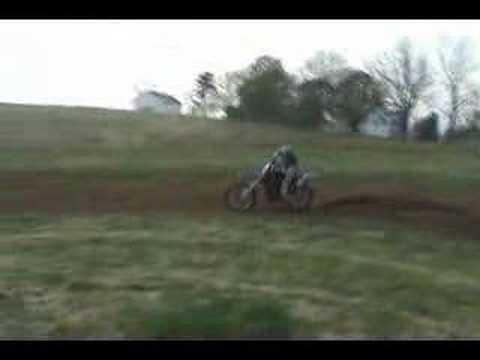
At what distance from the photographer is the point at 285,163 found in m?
10.1

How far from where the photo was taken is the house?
9.93m

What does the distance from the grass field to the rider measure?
0.43 ft

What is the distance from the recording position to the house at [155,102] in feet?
32.6

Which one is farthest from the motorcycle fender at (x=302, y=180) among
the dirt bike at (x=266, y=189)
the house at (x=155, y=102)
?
the house at (x=155, y=102)

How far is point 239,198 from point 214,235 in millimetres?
819

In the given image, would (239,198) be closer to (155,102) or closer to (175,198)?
(175,198)

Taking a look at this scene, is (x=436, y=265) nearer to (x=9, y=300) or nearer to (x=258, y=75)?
(x=258, y=75)

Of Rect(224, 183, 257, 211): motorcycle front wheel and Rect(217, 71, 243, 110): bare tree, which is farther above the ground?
Rect(217, 71, 243, 110): bare tree

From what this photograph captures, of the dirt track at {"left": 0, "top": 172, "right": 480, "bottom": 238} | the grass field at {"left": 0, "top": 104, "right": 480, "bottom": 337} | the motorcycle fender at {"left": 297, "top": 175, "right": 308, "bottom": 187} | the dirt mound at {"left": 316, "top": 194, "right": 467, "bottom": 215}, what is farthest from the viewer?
the motorcycle fender at {"left": 297, "top": 175, "right": 308, "bottom": 187}

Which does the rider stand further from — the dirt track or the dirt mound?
the dirt mound

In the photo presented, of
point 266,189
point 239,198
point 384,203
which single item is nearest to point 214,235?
point 239,198

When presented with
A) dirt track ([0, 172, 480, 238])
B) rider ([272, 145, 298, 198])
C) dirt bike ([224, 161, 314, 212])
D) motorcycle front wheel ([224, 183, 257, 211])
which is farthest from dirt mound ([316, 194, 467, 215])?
motorcycle front wheel ([224, 183, 257, 211])

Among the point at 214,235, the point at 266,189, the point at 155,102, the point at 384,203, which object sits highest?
the point at 155,102
